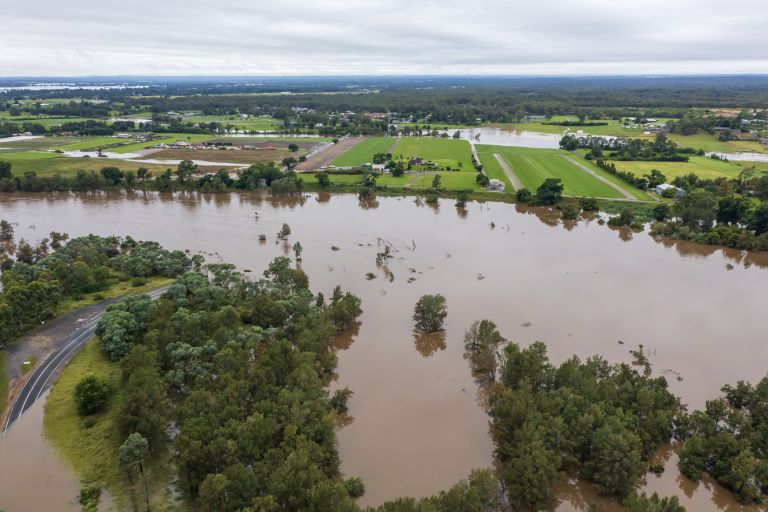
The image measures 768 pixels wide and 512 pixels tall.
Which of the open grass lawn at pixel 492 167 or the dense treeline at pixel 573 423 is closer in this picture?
the dense treeline at pixel 573 423

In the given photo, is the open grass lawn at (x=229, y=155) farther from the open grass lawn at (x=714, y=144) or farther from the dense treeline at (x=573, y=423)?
the open grass lawn at (x=714, y=144)

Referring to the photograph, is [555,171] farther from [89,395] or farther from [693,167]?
[89,395]

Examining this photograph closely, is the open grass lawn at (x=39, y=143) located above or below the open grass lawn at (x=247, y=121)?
below

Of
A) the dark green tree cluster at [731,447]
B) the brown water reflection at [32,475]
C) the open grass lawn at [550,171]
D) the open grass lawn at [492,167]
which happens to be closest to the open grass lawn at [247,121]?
the open grass lawn at [492,167]

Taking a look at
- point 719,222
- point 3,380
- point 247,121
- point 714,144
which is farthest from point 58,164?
point 714,144

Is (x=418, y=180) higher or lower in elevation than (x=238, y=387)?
higher

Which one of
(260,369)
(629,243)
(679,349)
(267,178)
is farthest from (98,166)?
(679,349)
